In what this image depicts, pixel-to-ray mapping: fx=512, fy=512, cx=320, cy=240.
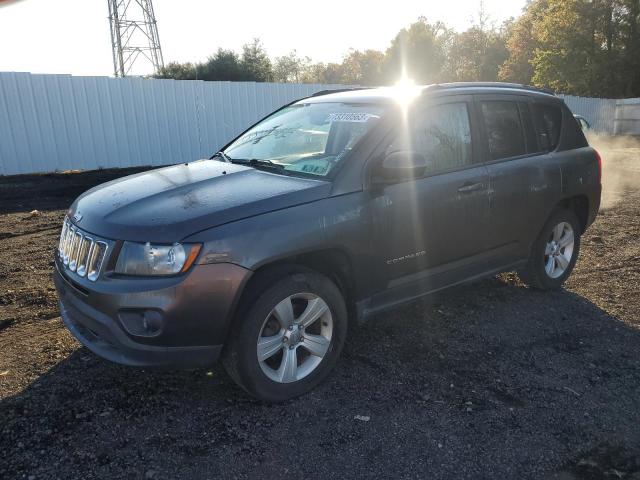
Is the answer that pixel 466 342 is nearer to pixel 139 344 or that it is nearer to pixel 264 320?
pixel 264 320

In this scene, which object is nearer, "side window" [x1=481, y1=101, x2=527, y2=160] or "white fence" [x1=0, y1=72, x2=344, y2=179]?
"side window" [x1=481, y1=101, x2=527, y2=160]

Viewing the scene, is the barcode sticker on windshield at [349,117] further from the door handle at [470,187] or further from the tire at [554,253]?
the tire at [554,253]

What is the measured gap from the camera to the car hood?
281 cm

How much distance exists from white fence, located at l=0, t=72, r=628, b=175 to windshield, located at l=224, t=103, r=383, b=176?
36.1 ft

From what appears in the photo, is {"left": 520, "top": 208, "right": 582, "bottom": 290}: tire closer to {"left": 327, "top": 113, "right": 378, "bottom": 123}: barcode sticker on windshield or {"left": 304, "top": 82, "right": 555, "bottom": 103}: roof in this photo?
{"left": 304, "top": 82, "right": 555, "bottom": 103}: roof

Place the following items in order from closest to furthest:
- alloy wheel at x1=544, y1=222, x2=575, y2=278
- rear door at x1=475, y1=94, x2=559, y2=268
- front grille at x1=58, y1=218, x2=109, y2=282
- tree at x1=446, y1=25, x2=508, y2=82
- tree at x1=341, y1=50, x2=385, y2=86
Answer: front grille at x1=58, y1=218, x2=109, y2=282
rear door at x1=475, y1=94, x2=559, y2=268
alloy wheel at x1=544, y1=222, x2=575, y2=278
tree at x1=446, y1=25, x2=508, y2=82
tree at x1=341, y1=50, x2=385, y2=86

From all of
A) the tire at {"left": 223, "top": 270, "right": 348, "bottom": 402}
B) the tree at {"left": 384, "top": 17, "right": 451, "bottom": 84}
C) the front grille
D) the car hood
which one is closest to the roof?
the car hood

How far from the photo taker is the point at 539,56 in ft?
131

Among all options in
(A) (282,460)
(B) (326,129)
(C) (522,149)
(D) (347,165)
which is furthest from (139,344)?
(C) (522,149)

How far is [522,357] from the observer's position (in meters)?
3.83

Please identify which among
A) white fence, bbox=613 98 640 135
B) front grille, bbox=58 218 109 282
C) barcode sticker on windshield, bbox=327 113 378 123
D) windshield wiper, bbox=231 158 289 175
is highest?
barcode sticker on windshield, bbox=327 113 378 123

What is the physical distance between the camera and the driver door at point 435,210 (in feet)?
11.6

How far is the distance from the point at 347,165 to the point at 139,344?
1682 mm

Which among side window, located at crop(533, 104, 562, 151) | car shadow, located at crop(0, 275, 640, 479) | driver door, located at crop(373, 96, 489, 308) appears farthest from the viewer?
side window, located at crop(533, 104, 562, 151)
